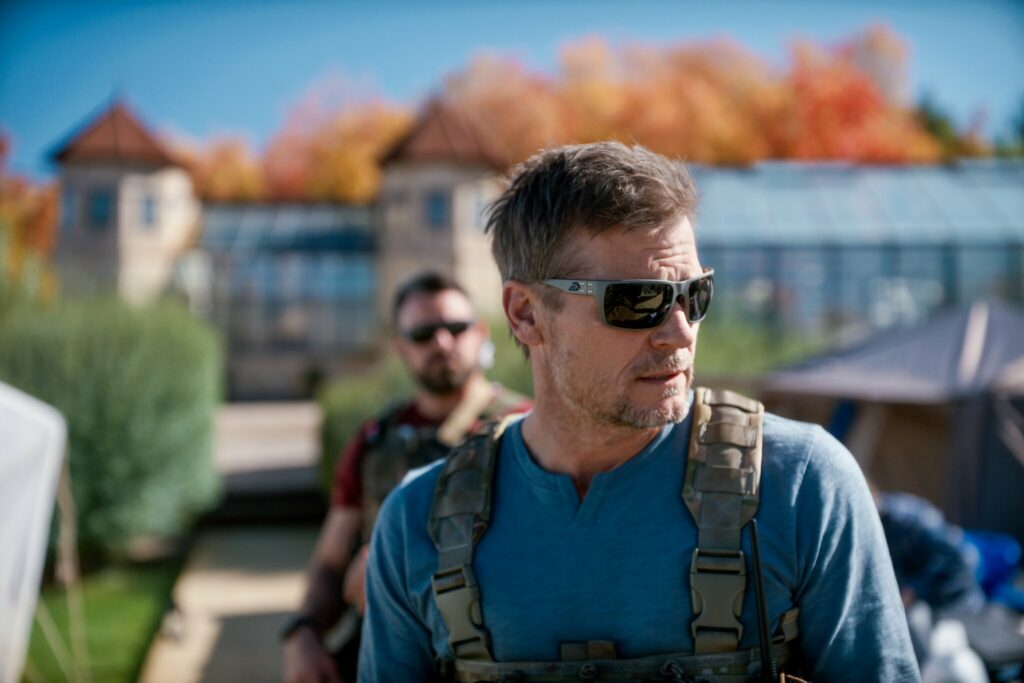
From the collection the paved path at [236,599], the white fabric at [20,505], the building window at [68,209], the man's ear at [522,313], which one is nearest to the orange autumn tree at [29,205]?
the building window at [68,209]

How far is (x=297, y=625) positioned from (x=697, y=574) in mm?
1935

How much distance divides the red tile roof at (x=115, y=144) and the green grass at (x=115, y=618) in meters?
22.5

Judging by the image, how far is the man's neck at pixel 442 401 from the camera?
338cm

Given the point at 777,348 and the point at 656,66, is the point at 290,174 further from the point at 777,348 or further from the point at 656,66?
the point at 777,348

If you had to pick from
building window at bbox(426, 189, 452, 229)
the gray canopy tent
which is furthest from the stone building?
the gray canopy tent

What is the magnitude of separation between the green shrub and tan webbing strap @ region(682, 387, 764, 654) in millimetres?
9758

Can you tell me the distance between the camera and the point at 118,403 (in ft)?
33.3

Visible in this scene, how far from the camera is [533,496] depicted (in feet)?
5.58

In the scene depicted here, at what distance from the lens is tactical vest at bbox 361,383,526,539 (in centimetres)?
309

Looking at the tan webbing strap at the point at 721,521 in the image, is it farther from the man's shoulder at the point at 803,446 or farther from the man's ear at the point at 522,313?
the man's ear at the point at 522,313

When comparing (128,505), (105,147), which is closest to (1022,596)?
(128,505)

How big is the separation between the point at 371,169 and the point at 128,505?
1295 inches

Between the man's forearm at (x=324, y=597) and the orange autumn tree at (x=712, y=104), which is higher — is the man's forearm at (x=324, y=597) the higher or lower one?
the lower one

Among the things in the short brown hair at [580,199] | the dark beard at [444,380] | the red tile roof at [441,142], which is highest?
the red tile roof at [441,142]
